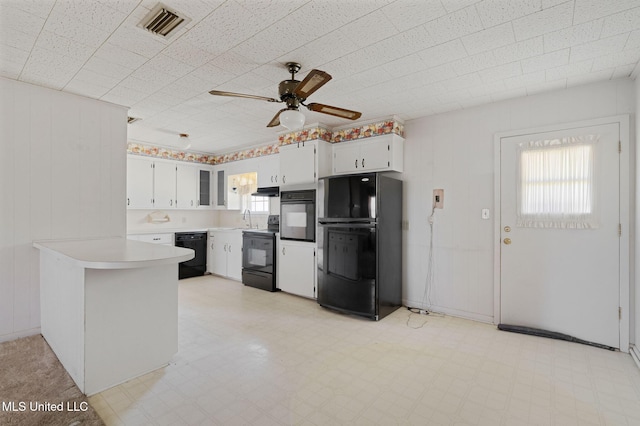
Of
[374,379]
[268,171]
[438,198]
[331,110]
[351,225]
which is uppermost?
[331,110]

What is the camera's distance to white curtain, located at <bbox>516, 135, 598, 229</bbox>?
9.20 feet

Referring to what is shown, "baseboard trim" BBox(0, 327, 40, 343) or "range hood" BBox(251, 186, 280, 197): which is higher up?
"range hood" BBox(251, 186, 280, 197)

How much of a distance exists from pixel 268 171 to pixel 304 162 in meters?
1.05

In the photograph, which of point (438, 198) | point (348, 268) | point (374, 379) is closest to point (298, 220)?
point (348, 268)

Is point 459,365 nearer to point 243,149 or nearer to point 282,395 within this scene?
point 282,395

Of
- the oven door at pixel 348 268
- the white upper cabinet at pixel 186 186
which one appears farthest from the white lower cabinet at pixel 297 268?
the white upper cabinet at pixel 186 186

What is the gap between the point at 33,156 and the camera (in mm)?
2879

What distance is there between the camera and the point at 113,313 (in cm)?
206

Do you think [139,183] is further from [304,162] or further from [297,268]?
[297,268]

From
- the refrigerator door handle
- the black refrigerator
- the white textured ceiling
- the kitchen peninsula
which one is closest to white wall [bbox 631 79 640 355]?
the white textured ceiling

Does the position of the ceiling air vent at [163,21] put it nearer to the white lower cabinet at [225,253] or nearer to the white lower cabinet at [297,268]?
the white lower cabinet at [297,268]

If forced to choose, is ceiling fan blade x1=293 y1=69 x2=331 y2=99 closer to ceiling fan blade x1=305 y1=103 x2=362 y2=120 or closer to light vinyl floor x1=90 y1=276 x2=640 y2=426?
ceiling fan blade x1=305 y1=103 x2=362 y2=120

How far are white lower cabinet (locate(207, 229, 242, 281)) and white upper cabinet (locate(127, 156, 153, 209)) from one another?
4.10 feet

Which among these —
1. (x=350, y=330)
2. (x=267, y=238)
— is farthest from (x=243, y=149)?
(x=350, y=330)
